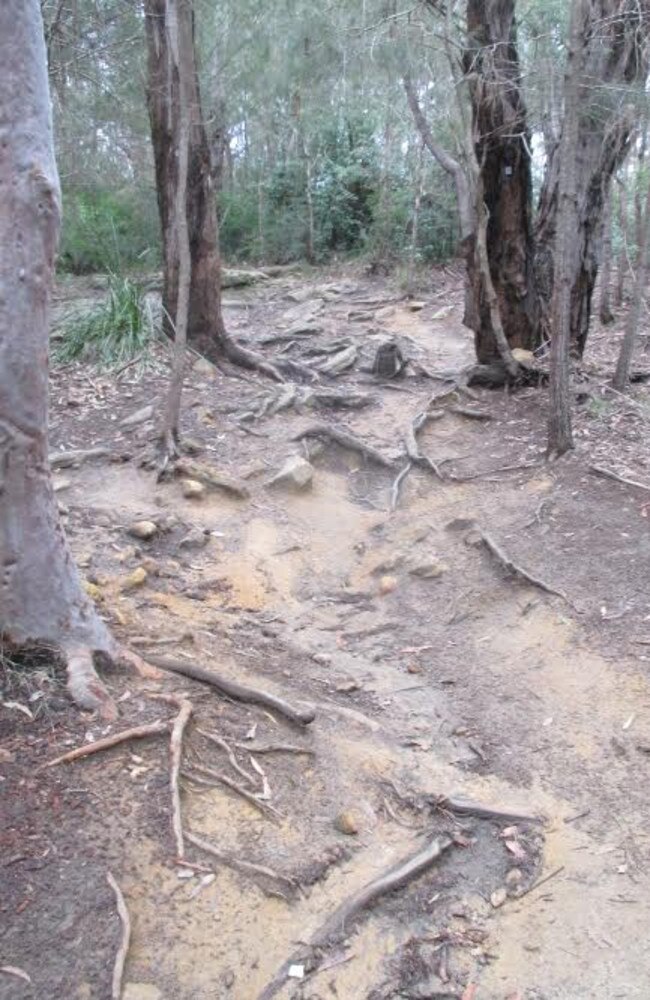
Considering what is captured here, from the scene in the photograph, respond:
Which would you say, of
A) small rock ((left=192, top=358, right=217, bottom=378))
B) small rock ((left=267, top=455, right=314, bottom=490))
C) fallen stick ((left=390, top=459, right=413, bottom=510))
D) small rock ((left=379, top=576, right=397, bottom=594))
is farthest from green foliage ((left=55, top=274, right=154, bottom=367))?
small rock ((left=379, top=576, right=397, bottom=594))

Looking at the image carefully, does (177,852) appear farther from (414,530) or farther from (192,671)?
(414,530)

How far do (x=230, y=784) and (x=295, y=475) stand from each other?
153 inches

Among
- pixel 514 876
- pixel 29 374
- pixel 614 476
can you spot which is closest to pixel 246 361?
pixel 614 476

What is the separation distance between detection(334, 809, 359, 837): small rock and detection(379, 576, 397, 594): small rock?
262 cm

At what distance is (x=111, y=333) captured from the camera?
8820 mm

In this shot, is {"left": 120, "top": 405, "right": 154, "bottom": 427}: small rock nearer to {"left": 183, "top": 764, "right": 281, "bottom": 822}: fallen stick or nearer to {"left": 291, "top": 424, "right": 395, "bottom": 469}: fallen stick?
{"left": 291, "top": 424, "right": 395, "bottom": 469}: fallen stick

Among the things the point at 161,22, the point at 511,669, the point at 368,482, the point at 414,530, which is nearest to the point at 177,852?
the point at 511,669

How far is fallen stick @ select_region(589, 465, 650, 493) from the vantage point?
6.29 metres

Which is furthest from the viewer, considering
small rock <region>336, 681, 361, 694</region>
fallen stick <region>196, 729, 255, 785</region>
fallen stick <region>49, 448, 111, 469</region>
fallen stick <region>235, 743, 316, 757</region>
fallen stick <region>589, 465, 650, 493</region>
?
fallen stick <region>49, 448, 111, 469</region>

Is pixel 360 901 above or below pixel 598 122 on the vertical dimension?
below

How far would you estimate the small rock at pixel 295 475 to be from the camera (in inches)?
276

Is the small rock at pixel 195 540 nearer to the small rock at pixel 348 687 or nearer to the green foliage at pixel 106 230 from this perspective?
the small rock at pixel 348 687

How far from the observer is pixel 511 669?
493 centimetres

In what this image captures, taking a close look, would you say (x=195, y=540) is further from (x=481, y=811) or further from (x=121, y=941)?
(x=121, y=941)
